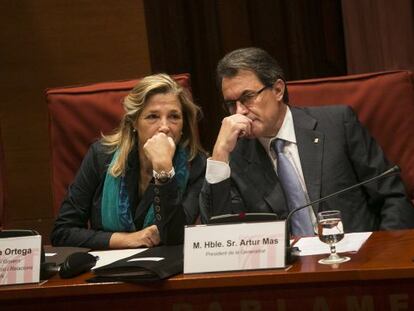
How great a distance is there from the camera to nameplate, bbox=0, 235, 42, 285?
1965 millimetres

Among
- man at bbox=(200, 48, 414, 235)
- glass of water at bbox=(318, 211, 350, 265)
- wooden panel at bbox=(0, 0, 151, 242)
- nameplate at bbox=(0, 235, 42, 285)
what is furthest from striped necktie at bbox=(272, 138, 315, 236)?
wooden panel at bbox=(0, 0, 151, 242)

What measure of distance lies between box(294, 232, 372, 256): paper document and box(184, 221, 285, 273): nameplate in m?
0.20

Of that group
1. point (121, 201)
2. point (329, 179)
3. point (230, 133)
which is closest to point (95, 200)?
point (121, 201)

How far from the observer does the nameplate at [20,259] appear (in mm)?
1965

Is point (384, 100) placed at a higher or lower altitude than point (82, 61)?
lower

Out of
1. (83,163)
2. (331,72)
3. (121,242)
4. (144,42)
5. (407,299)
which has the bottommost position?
(407,299)

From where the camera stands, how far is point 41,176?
3.91 meters

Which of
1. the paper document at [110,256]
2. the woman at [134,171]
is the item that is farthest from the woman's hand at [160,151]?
the paper document at [110,256]

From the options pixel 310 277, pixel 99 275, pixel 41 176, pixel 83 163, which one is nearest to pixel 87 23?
pixel 41 176

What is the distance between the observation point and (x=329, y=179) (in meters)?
2.61

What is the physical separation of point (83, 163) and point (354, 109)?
39.2 inches

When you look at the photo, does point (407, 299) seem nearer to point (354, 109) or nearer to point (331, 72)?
point (354, 109)

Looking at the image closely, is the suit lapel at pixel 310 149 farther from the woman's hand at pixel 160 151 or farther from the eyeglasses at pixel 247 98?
→ the woman's hand at pixel 160 151

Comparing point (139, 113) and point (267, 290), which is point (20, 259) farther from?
point (139, 113)
